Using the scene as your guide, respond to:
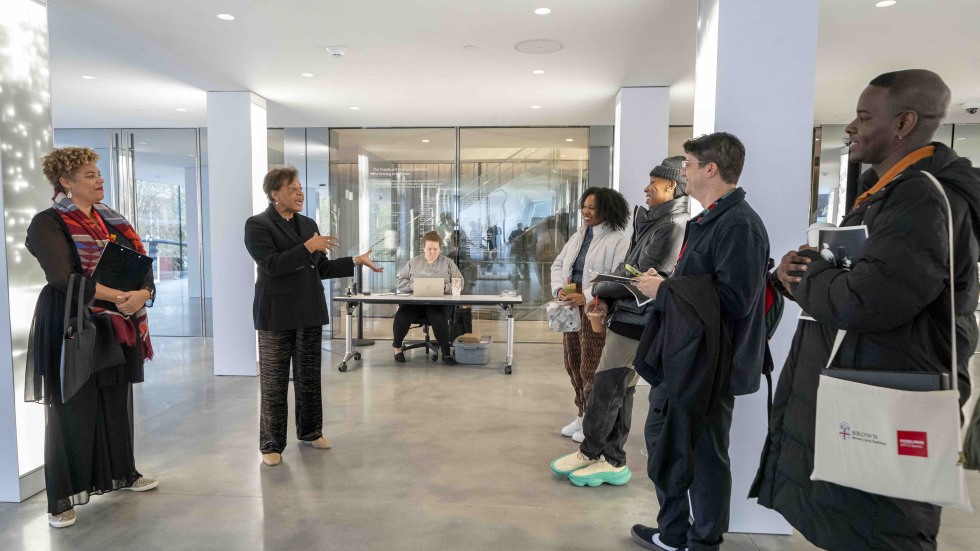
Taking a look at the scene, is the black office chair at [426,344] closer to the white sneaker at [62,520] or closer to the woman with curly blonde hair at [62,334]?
the woman with curly blonde hair at [62,334]

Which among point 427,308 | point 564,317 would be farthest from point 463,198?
point 564,317

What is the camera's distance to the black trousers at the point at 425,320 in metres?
6.45

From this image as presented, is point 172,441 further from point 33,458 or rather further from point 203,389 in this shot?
point 203,389

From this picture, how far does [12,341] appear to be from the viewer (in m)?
2.93

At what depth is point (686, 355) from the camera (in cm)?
196

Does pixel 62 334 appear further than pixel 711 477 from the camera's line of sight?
Yes

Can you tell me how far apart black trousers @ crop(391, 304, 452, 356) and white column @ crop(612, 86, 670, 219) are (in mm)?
2399

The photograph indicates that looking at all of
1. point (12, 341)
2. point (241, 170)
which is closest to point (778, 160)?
point (12, 341)

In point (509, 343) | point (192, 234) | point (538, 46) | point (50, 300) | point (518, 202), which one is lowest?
point (509, 343)

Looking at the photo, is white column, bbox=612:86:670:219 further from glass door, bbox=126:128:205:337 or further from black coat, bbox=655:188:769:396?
glass door, bbox=126:128:205:337

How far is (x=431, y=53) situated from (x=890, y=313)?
13.0ft

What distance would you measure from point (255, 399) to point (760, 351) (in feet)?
13.8

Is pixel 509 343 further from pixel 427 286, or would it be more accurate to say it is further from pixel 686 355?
pixel 686 355

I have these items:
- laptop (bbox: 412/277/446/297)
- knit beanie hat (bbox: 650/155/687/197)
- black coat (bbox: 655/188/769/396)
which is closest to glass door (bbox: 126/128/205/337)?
laptop (bbox: 412/277/446/297)
